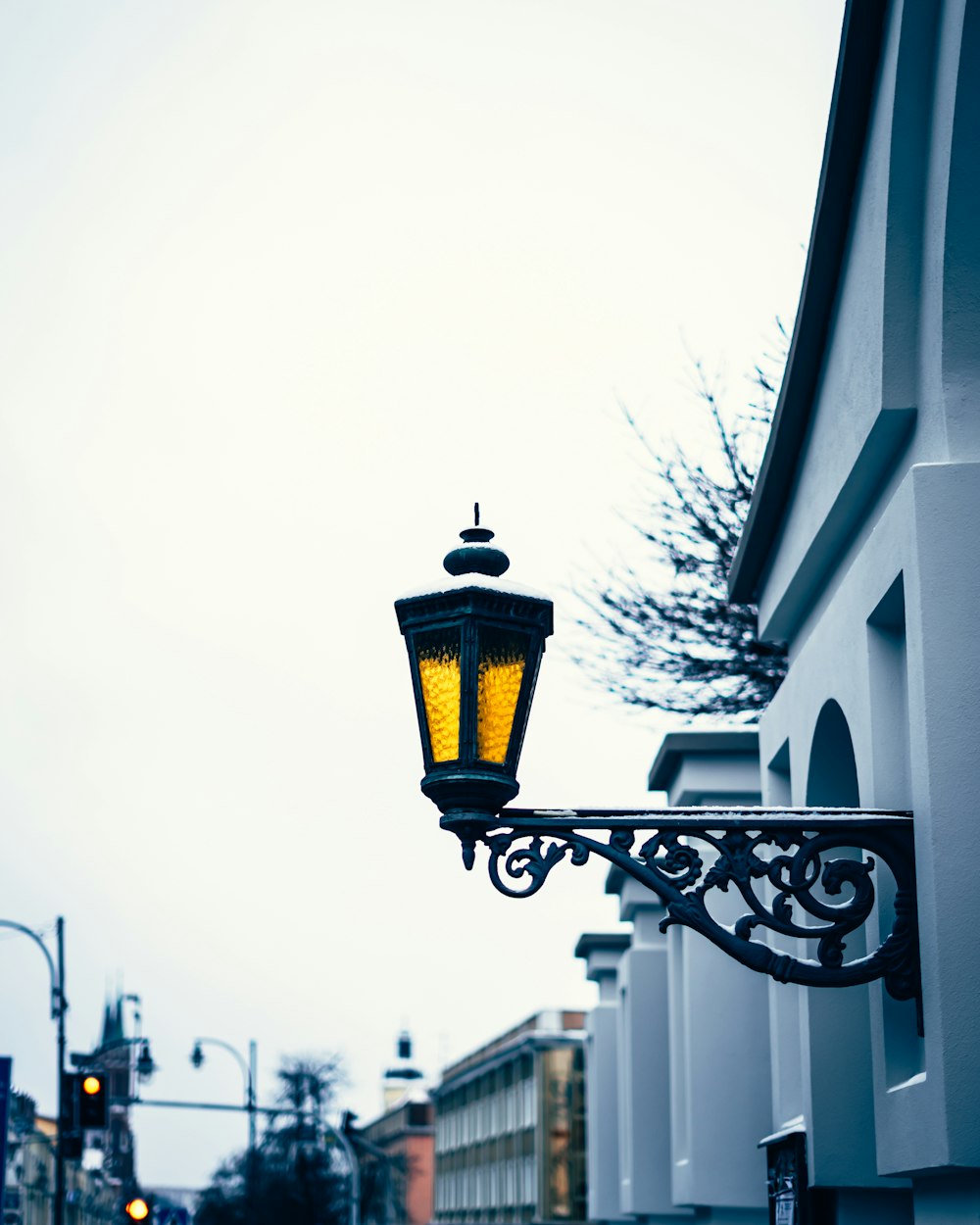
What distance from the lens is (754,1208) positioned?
11.1 meters

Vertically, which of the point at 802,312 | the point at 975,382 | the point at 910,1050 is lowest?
the point at 910,1050

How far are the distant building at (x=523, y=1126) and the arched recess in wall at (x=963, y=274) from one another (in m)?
47.8

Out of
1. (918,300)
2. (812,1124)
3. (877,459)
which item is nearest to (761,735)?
(812,1124)

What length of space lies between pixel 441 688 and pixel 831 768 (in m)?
2.53

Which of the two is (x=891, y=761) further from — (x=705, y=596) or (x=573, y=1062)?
(x=573, y=1062)

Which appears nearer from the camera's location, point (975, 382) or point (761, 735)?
point (975, 382)

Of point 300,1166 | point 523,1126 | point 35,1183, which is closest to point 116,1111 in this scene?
point 35,1183

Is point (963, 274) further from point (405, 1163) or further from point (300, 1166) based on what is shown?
point (405, 1163)

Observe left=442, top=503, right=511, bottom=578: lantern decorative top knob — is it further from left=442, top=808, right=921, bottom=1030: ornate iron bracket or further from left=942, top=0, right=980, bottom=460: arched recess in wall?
left=942, top=0, right=980, bottom=460: arched recess in wall

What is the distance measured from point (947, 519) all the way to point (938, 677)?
47 cm

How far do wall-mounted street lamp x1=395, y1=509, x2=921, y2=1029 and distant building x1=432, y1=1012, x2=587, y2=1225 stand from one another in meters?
47.6

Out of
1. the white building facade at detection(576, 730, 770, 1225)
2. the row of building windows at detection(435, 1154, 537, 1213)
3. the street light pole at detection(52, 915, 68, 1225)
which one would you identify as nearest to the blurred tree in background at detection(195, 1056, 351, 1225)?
the row of building windows at detection(435, 1154, 537, 1213)

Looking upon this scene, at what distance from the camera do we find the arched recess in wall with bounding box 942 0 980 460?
558cm

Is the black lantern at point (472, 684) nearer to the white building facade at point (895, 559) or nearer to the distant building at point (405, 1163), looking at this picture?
the white building facade at point (895, 559)
